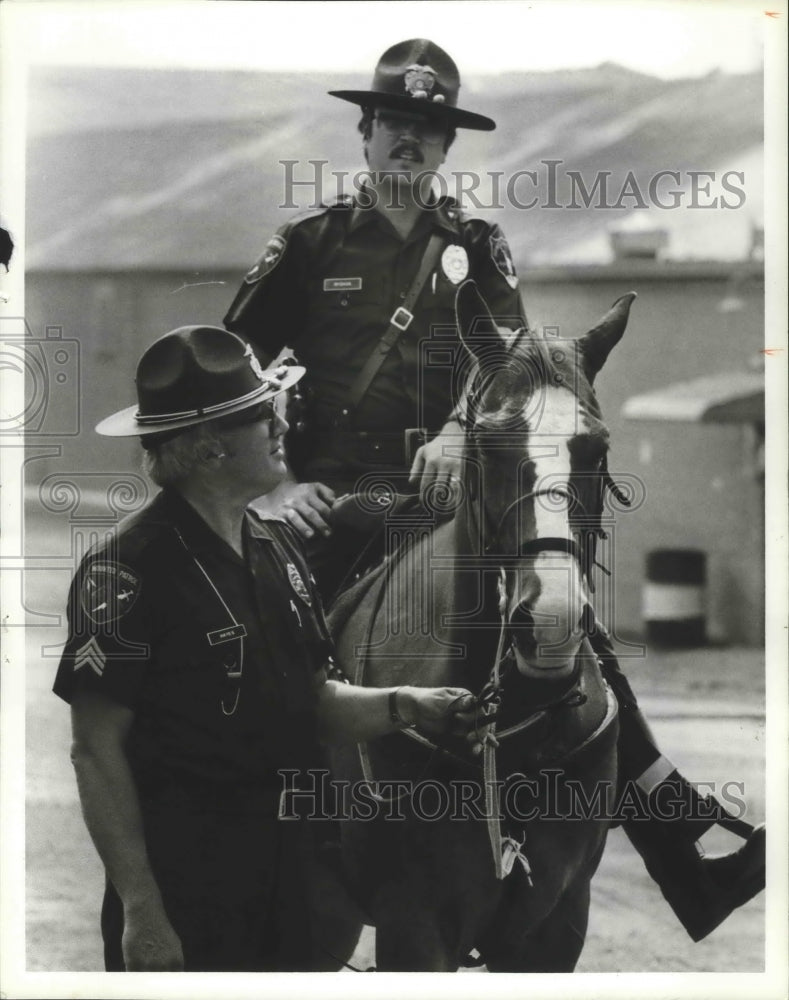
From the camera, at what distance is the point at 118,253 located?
14.1 feet

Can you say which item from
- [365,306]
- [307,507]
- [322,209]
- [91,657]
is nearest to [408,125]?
[322,209]

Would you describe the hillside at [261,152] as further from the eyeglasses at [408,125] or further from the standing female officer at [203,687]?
Result: the standing female officer at [203,687]

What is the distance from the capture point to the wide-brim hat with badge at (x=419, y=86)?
4172 mm

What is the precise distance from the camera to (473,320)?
161 inches

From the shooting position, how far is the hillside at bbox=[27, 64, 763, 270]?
4.25 m

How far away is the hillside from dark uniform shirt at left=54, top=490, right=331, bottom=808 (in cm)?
100

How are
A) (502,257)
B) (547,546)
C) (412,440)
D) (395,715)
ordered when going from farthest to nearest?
(502,257) → (412,440) → (395,715) → (547,546)

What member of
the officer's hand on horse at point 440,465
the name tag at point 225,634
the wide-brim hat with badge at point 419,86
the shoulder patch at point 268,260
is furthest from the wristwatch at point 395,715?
the wide-brim hat with badge at point 419,86

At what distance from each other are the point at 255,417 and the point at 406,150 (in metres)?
1.05

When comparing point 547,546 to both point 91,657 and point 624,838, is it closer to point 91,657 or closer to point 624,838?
point 624,838

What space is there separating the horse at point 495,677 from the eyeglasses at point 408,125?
21.9 inches

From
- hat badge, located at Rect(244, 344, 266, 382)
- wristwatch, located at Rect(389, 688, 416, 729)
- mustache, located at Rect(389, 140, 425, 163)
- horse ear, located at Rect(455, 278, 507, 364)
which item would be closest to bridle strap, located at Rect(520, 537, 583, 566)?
wristwatch, located at Rect(389, 688, 416, 729)

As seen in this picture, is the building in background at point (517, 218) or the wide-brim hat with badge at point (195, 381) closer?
the wide-brim hat with badge at point (195, 381)

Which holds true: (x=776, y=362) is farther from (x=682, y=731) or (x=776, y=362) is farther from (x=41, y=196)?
(x=41, y=196)
